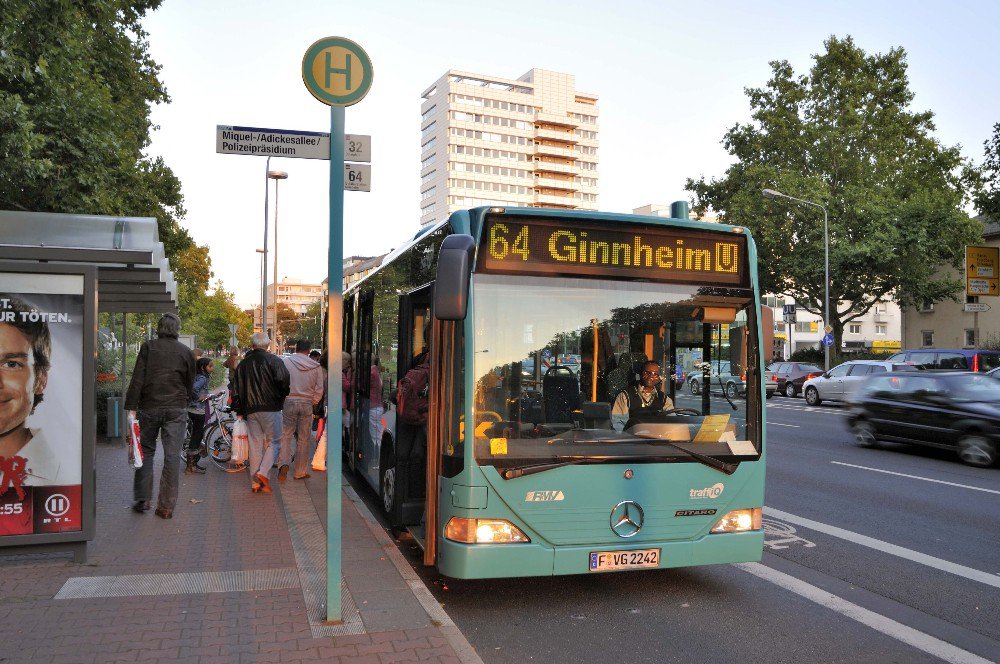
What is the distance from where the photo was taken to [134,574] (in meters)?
5.90

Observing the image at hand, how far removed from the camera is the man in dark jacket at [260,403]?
9.52 m

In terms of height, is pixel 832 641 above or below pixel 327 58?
below

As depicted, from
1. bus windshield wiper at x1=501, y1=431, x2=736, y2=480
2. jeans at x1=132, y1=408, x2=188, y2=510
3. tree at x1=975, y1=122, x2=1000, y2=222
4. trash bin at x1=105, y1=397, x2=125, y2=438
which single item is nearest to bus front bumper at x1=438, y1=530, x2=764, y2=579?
bus windshield wiper at x1=501, y1=431, x2=736, y2=480

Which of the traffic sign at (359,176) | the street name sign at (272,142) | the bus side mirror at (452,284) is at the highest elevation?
the street name sign at (272,142)

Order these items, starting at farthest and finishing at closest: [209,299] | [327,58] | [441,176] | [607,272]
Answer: [441,176]
[209,299]
[607,272]
[327,58]

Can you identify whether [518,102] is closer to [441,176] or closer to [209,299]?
[441,176]

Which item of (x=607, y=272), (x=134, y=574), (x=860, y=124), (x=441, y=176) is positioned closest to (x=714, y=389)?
(x=607, y=272)

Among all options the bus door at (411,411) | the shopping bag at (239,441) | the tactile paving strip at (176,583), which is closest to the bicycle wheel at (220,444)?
the shopping bag at (239,441)

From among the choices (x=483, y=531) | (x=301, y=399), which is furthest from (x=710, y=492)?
(x=301, y=399)

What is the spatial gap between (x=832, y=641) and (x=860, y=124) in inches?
1645

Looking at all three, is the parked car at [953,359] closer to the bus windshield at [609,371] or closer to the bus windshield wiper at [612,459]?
the bus windshield at [609,371]

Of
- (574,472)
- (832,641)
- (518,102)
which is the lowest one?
(832,641)

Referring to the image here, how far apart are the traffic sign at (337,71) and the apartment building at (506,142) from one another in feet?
375

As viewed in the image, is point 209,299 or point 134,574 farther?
point 209,299
